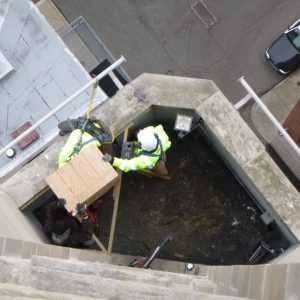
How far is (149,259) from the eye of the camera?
27.8 ft

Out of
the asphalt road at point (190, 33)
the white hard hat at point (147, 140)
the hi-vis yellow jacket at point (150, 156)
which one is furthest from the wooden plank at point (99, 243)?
the asphalt road at point (190, 33)

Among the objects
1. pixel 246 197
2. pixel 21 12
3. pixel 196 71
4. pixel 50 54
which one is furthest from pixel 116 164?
pixel 196 71

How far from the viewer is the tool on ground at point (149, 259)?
27.7 ft

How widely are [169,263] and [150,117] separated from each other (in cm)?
267

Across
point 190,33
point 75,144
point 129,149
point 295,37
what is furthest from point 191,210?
point 190,33

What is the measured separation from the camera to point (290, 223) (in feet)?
25.7

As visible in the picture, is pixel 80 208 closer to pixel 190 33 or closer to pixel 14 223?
pixel 14 223

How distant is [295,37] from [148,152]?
1382cm

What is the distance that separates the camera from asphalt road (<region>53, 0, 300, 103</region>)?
830 inches

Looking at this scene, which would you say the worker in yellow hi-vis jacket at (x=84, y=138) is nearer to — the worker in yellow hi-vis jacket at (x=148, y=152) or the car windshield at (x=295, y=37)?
the worker in yellow hi-vis jacket at (x=148, y=152)

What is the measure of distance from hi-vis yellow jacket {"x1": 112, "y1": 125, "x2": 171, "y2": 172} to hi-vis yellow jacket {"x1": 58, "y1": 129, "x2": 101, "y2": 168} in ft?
2.04

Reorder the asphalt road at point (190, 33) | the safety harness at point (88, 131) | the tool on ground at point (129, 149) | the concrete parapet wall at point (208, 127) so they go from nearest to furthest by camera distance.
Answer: the concrete parapet wall at point (208, 127)
the safety harness at point (88, 131)
the tool on ground at point (129, 149)
the asphalt road at point (190, 33)

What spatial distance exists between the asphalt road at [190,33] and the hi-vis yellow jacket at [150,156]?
41.1 feet

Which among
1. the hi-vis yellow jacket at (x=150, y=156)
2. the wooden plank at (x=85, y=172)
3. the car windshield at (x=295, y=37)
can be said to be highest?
the wooden plank at (x=85, y=172)
